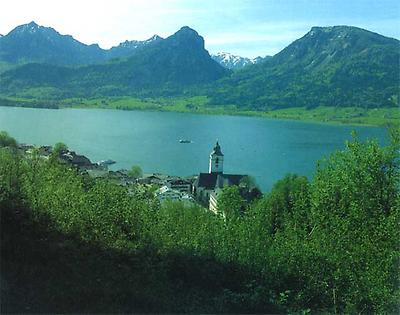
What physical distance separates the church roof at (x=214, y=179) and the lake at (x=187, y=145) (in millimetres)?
11784

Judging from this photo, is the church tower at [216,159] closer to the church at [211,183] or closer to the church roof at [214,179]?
the church at [211,183]

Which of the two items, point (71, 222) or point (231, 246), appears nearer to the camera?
point (71, 222)

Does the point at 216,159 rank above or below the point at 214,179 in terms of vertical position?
above

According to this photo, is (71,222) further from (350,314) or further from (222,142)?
(222,142)

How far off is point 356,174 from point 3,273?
12.0 m

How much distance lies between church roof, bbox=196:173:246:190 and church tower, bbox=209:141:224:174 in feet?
9.19

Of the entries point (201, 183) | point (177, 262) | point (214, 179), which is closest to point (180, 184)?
point (201, 183)

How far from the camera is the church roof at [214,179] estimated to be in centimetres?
5303

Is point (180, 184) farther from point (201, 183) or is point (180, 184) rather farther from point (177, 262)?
point (177, 262)

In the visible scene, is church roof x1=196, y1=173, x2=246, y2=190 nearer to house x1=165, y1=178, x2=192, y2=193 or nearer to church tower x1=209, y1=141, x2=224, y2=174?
house x1=165, y1=178, x2=192, y2=193

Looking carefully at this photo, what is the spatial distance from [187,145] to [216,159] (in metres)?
48.0

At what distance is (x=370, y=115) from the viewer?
180375 millimetres

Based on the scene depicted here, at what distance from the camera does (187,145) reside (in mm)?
105750

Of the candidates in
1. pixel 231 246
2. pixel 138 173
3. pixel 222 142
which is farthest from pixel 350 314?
pixel 222 142
